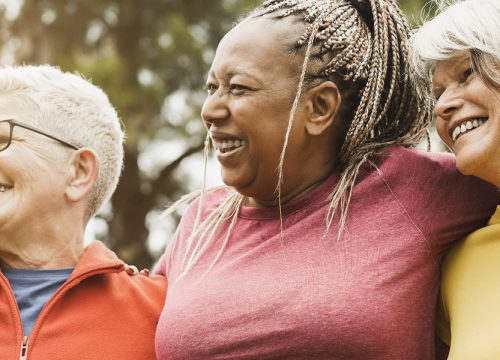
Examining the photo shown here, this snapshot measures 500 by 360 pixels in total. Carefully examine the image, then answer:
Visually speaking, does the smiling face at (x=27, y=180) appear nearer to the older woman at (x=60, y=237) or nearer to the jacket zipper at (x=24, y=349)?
the older woman at (x=60, y=237)

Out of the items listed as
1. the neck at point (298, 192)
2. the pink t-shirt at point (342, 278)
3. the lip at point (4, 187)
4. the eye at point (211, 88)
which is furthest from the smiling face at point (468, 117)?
the lip at point (4, 187)

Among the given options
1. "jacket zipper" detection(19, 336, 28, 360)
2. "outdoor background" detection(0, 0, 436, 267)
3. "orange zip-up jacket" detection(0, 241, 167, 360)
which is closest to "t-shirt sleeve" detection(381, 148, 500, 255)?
"orange zip-up jacket" detection(0, 241, 167, 360)

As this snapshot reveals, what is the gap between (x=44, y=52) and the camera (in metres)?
7.11

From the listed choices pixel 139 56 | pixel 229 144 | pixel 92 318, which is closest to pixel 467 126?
pixel 229 144

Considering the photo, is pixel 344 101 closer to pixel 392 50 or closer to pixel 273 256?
pixel 392 50

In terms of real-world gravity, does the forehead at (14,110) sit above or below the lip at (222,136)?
above

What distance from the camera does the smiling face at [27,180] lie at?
99.8 inches

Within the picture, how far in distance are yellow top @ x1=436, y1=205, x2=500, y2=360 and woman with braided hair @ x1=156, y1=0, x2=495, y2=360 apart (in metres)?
0.05

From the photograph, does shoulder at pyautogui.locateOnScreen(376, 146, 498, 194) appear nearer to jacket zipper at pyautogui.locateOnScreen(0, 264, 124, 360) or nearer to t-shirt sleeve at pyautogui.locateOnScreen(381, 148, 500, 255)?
t-shirt sleeve at pyautogui.locateOnScreen(381, 148, 500, 255)

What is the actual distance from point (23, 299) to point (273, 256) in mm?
791

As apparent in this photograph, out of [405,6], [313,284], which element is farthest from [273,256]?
[405,6]

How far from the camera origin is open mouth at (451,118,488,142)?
2236mm

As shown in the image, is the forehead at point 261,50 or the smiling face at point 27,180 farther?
the smiling face at point 27,180

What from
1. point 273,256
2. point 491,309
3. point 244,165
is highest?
point 244,165
